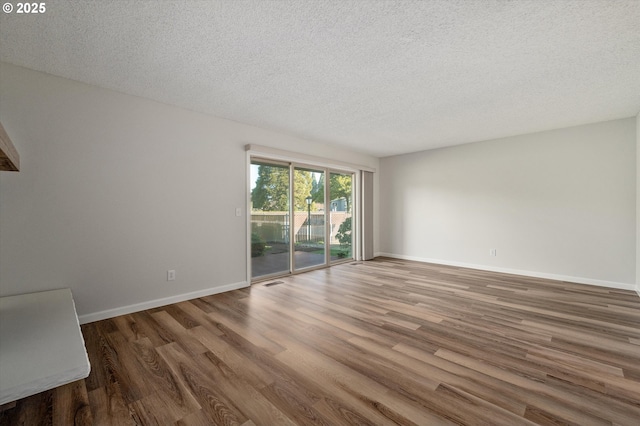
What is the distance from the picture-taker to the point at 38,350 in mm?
1189

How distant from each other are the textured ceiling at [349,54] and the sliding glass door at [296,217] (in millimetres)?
1288

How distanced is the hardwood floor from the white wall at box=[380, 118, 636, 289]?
3.11ft

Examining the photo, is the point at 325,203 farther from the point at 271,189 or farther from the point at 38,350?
the point at 38,350

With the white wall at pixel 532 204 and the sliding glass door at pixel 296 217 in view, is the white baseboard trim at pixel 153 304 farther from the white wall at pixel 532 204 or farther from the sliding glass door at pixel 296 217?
the white wall at pixel 532 204

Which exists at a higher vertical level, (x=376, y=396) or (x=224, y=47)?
(x=224, y=47)

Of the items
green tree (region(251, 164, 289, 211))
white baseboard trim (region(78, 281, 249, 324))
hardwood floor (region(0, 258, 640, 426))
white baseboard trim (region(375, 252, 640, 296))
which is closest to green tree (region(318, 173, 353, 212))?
green tree (region(251, 164, 289, 211))

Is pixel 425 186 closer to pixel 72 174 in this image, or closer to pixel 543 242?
pixel 543 242

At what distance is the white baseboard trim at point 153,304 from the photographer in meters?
2.78

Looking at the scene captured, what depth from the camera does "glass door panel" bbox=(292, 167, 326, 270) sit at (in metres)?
4.95

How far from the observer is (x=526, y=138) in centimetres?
468

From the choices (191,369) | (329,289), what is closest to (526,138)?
(329,289)

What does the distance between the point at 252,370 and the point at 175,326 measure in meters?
1.19

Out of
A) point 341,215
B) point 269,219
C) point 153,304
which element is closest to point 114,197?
point 153,304

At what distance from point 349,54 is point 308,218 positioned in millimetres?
3296
